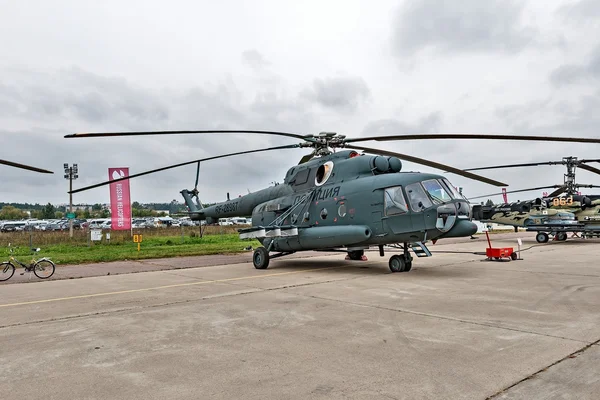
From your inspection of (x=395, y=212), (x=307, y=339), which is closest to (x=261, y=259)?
(x=395, y=212)

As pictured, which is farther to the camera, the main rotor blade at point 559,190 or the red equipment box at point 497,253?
the main rotor blade at point 559,190

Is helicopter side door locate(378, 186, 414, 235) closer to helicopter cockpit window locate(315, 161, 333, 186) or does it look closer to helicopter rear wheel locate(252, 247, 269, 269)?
helicopter cockpit window locate(315, 161, 333, 186)

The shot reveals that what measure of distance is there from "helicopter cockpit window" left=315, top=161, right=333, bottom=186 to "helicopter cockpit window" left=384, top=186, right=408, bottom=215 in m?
2.43

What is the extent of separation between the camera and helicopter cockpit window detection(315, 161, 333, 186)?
43.7ft

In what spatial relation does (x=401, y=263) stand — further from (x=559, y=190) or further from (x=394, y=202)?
(x=559, y=190)

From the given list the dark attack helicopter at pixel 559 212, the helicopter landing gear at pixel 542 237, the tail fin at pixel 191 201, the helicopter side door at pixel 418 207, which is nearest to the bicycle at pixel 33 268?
the tail fin at pixel 191 201

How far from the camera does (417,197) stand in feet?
35.9

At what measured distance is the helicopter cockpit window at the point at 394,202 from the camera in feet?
36.3

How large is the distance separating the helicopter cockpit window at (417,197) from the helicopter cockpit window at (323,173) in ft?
9.69

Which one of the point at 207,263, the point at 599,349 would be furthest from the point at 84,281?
the point at 599,349

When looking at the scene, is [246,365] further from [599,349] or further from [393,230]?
[393,230]

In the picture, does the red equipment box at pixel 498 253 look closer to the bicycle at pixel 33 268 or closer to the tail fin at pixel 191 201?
the tail fin at pixel 191 201

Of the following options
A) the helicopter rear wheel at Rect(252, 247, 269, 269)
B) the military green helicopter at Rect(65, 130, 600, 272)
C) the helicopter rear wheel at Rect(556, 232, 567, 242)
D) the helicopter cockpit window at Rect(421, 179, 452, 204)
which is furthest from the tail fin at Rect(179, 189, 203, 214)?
the helicopter rear wheel at Rect(556, 232, 567, 242)

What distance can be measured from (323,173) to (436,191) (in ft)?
12.4
